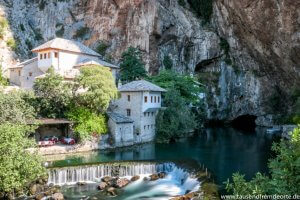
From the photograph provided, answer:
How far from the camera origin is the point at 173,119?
40.2 m

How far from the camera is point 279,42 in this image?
4616 centimetres

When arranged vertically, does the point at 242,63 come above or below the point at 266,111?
above

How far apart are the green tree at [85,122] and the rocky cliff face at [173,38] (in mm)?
23701

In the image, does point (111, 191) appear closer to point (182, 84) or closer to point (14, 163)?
point (14, 163)

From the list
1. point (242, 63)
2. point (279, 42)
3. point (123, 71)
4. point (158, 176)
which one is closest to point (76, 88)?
point (158, 176)

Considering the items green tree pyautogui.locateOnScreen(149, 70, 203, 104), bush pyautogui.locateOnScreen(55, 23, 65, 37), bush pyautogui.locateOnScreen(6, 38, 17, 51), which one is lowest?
green tree pyautogui.locateOnScreen(149, 70, 203, 104)

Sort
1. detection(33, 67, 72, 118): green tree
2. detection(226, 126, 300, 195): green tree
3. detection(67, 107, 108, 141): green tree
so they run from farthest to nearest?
detection(33, 67, 72, 118): green tree, detection(67, 107, 108, 141): green tree, detection(226, 126, 300, 195): green tree

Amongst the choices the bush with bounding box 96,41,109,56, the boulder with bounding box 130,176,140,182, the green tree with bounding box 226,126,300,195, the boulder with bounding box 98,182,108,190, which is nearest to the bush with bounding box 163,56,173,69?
the bush with bounding box 96,41,109,56

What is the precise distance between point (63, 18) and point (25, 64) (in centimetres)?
2182

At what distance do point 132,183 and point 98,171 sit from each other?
2.98 meters

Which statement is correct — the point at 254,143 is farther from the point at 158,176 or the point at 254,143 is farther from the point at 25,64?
the point at 25,64

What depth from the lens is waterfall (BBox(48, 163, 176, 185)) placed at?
79.6 feet

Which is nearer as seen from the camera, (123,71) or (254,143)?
(254,143)

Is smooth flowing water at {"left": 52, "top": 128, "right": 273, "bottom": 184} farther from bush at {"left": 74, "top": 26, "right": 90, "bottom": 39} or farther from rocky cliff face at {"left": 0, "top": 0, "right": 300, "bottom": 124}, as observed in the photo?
Result: bush at {"left": 74, "top": 26, "right": 90, "bottom": 39}
